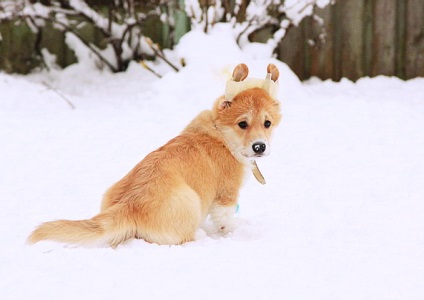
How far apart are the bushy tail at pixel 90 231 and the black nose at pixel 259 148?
68cm


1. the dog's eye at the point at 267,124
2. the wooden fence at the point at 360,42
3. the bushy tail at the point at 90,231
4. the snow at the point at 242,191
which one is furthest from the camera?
the wooden fence at the point at 360,42

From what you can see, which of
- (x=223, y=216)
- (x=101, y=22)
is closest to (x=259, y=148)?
(x=223, y=216)

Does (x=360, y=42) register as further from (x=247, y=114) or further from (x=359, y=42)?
(x=247, y=114)

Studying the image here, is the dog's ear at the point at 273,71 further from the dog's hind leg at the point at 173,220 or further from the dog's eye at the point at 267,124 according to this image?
the dog's hind leg at the point at 173,220

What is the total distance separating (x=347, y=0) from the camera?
6.64 meters

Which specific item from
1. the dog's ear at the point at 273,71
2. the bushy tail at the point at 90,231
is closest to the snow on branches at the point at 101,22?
the dog's ear at the point at 273,71

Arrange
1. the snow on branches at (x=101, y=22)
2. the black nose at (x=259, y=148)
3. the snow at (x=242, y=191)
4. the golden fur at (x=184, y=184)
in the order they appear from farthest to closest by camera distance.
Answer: the snow on branches at (x=101, y=22) → the black nose at (x=259, y=148) → the golden fur at (x=184, y=184) → the snow at (x=242, y=191)

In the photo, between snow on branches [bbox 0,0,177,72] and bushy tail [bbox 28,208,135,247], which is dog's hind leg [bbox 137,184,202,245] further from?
snow on branches [bbox 0,0,177,72]

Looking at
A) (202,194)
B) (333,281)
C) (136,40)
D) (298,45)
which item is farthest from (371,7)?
(333,281)

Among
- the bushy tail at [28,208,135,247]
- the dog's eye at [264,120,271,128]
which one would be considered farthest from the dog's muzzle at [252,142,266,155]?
the bushy tail at [28,208,135,247]

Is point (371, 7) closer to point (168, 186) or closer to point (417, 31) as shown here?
point (417, 31)

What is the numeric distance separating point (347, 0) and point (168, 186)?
4.40 m

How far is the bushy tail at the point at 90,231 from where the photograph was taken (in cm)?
266

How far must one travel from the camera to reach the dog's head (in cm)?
307
